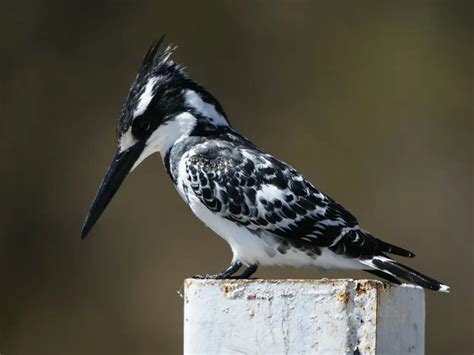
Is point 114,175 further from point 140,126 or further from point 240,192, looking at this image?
point 240,192

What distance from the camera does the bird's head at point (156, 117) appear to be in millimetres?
3342

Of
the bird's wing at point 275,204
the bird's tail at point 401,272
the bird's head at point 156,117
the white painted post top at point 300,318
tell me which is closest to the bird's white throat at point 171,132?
the bird's head at point 156,117

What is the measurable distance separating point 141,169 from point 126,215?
32 cm

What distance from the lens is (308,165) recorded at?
22.3ft

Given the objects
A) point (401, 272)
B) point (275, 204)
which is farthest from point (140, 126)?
point (401, 272)

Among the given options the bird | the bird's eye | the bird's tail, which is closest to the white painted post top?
the bird's tail

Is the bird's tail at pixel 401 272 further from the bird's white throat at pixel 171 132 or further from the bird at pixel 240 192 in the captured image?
the bird's white throat at pixel 171 132

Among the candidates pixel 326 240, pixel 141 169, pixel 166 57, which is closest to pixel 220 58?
pixel 141 169

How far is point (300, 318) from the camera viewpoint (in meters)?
2.30

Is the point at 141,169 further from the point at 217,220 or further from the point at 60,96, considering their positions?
the point at 217,220

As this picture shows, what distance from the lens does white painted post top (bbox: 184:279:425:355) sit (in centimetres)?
227

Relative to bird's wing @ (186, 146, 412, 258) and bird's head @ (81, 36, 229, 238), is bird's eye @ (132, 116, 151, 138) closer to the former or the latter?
bird's head @ (81, 36, 229, 238)

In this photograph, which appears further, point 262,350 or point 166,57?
point 166,57

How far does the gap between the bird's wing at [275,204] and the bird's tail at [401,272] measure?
4 centimetres
